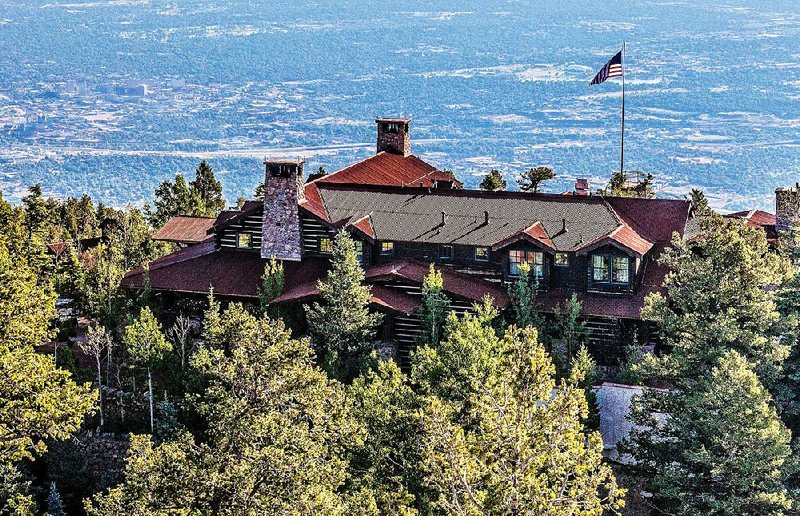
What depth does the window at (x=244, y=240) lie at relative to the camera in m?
60.7

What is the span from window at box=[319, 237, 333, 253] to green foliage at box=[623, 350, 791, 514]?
19.5m

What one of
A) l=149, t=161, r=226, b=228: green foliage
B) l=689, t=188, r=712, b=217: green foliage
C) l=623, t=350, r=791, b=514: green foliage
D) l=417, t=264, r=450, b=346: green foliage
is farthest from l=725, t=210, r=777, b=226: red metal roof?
l=149, t=161, r=226, b=228: green foliage

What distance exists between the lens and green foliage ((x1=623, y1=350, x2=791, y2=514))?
138 feet

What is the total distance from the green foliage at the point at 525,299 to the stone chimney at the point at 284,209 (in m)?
9.79

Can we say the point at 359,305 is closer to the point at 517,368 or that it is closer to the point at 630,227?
the point at 630,227

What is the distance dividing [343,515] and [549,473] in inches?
252

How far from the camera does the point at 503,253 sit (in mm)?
55844

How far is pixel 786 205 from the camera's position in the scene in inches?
2395

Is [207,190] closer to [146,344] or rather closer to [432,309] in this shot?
[146,344]

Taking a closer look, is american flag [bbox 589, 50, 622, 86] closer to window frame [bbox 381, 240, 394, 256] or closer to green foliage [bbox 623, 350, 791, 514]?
window frame [bbox 381, 240, 394, 256]

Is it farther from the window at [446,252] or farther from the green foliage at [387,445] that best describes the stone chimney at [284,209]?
the green foliage at [387,445]

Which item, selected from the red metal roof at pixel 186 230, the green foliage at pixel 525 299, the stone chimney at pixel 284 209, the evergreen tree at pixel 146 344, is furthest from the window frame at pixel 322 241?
the red metal roof at pixel 186 230

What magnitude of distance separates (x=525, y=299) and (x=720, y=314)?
976 centimetres

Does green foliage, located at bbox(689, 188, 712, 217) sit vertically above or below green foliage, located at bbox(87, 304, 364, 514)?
above
